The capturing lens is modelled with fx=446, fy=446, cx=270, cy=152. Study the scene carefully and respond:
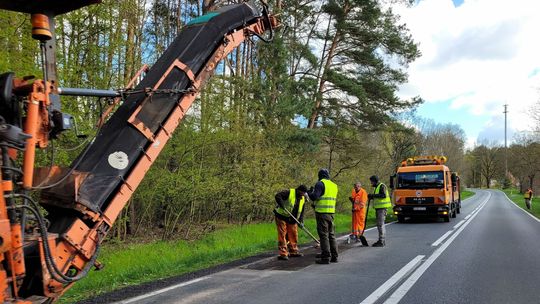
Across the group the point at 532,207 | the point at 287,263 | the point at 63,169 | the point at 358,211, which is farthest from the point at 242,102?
the point at 532,207

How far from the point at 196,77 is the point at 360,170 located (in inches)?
784

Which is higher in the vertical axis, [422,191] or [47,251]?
[422,191]

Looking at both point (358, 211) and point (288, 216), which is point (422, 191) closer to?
point (358, 211)

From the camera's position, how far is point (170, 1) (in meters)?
19.8

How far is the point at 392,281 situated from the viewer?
714 cm

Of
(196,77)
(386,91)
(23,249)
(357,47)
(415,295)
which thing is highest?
(357,47)

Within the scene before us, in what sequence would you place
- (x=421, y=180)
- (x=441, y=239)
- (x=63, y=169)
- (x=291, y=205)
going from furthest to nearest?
(x=421, y=180), (x=441, y=239), (x=291, y=205), (x=63, y=169)

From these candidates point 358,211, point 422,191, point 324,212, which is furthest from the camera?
point 422,191

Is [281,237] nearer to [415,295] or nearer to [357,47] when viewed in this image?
[415,295]

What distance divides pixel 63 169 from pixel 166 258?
5.34 m

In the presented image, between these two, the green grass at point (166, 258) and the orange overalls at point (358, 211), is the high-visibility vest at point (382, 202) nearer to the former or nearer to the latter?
the orange overalls at point (358, 211)

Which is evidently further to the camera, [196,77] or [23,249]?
[196,77]

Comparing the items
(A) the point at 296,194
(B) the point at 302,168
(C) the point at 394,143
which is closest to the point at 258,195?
(B) the point at 302,168

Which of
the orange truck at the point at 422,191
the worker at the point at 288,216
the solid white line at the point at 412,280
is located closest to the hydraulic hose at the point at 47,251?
the solid white line at the point at 412,280
